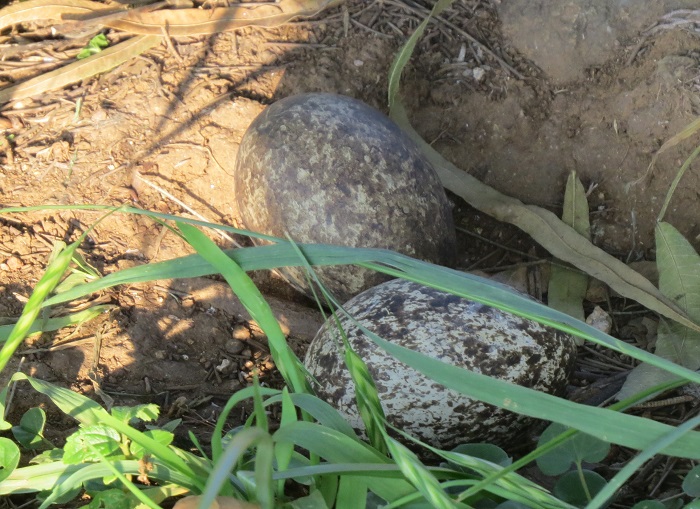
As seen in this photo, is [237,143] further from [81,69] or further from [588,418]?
[588,418]

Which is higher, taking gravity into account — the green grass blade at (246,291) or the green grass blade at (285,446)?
the green grass blade at (246,291)

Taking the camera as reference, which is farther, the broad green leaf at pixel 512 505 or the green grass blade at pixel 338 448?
the broad green leaf at pixel 512 505

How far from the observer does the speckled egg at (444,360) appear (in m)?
1.79

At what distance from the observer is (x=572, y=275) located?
257 cm

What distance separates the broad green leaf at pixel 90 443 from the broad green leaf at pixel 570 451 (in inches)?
35.5

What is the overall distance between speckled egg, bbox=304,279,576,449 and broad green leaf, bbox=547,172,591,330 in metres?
0.56

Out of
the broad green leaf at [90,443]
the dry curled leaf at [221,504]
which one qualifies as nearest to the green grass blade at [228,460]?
the dry curled leaf at [221,504]

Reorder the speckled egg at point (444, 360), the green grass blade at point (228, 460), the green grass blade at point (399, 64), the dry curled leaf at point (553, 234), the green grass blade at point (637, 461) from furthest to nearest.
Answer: the green grass blade at point (399, 64)
the dry curled leaf at point (553, 234)
the speckled egg at point (444, 360)
the green grass blade at point (637, 461)
the green grass blade at point (228, 460)

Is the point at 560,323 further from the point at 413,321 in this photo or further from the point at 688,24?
the point at 688,24

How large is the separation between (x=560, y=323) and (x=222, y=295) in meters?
1.38

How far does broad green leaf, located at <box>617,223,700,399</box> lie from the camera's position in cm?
219

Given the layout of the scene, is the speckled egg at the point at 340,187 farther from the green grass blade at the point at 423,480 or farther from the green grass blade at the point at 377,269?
the green grass blade at the point at 423,480

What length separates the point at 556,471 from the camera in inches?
61.7

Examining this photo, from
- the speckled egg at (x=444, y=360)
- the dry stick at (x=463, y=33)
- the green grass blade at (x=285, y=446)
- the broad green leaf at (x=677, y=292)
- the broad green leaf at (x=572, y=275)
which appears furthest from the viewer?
the dry stick at (x=463, y=33)
